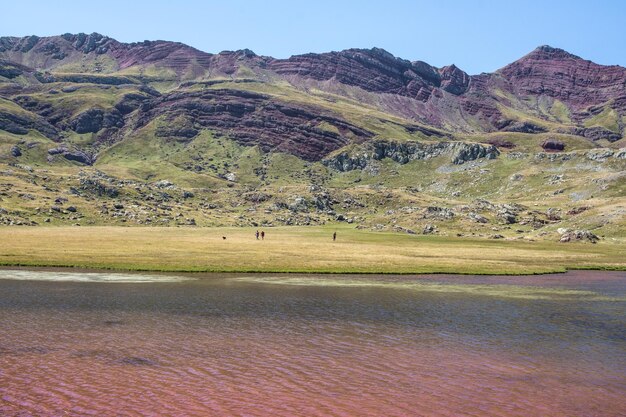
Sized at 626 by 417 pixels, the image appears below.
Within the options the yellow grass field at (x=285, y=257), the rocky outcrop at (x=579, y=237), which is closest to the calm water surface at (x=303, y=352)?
the yellow grass field at (x=285, y=257)

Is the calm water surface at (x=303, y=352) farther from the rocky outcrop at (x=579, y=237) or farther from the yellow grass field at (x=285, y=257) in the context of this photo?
the rocky outcrop at (x=579, y=237)

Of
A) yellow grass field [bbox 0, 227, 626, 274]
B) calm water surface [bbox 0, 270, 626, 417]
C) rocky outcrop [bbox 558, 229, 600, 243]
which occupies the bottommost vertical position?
calm water surface [bbox 0, 270, 626, 417]

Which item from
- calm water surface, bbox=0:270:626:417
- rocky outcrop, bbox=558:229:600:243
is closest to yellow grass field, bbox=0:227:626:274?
rocky outcrop, bbox=558:229:600:243

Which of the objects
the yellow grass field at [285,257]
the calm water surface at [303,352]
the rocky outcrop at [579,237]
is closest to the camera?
the calm water surface at [303,352]

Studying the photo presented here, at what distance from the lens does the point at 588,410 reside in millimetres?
22656

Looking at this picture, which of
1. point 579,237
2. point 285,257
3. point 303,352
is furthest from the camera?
point 579,237

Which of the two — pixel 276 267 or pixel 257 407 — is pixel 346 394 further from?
pixel 276 267

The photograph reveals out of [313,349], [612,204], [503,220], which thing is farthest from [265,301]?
[612,204]

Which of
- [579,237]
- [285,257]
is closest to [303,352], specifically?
[285,257]

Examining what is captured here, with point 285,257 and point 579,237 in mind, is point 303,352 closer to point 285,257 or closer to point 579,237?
point 285,257

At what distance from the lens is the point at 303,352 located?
3109 centimetres

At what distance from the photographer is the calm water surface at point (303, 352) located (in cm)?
2288

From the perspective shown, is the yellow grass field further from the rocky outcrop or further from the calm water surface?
the calm water surface

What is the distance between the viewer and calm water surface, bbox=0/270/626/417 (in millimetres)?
22875
